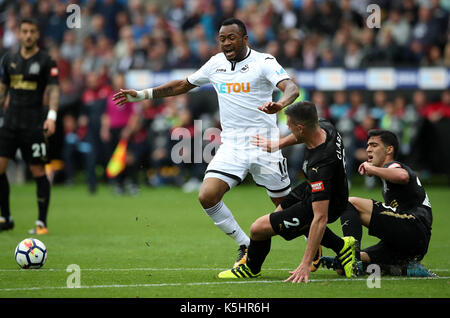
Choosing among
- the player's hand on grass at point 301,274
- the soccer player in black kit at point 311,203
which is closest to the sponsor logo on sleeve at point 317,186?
the soccer player in black kit at point 311,203

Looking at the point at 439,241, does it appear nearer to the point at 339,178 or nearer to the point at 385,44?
the point at 339,178

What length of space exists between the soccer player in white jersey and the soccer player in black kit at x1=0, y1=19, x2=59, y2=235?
3072 millimetres

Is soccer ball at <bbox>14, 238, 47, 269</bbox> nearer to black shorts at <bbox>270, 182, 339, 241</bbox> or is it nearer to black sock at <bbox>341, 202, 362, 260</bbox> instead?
black shorts at <bbox>270, 182, 339, 241</bbox>

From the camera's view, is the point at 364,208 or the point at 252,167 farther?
the point at 252,167

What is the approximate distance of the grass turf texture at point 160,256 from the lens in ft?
21.1

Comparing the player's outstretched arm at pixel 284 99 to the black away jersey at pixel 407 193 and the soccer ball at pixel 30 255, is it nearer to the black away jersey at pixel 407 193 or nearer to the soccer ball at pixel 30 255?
the black away jersey at pixel 407 193

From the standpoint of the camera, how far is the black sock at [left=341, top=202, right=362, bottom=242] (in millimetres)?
7434

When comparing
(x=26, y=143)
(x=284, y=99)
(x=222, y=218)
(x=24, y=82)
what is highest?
(x=24, y=82)

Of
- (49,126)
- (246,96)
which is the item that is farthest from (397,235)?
(49,126)

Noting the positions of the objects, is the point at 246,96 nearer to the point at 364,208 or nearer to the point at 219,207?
the point at 219,207

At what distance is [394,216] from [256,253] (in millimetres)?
1418

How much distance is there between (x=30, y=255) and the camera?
7793mm

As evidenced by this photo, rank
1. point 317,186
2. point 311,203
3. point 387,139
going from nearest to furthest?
point 317,186 → point 311,203 → point 387,139

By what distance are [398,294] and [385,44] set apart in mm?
13699
